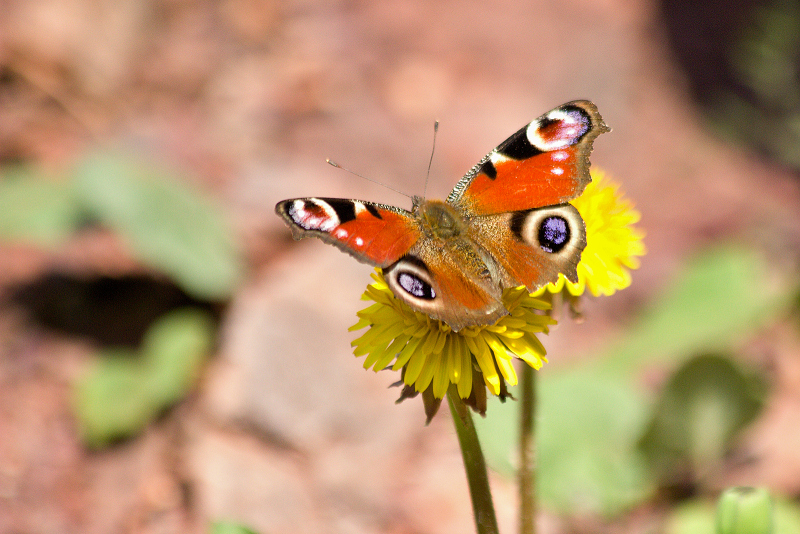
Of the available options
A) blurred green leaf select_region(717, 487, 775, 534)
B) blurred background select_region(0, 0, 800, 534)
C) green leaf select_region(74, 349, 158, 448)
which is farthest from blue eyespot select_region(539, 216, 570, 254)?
green leaf select_region(74, 349, 158, 448)

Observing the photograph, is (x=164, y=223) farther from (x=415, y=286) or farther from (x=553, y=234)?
(x=553, y=234)

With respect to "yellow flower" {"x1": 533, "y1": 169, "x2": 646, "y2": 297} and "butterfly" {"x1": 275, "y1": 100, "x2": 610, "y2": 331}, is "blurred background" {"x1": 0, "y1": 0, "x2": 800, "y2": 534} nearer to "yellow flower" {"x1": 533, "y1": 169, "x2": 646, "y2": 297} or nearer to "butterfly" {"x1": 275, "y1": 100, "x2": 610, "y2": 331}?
"yellow flower" {"x1": 533, "y1": 169, "x2": 646, "y2": 297}

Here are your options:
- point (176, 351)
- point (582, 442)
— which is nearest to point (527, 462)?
point (582, 442)

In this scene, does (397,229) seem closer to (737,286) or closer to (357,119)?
(737,286)

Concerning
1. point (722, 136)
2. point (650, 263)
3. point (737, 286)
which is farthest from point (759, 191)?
point (737, 286)

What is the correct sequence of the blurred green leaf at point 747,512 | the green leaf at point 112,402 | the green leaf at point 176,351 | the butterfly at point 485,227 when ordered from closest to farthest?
the butterfly at point 485,227
the blurred green leaf at point 747,512
the green leaf at point 112,402
the green leaf at point 176,351

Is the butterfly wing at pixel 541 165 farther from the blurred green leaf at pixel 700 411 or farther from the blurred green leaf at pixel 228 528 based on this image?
the blurred green leaf at pixel 700 411

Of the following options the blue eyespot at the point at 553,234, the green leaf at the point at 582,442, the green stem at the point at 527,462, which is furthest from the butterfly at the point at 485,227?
the green leaf at the point at 582,442
